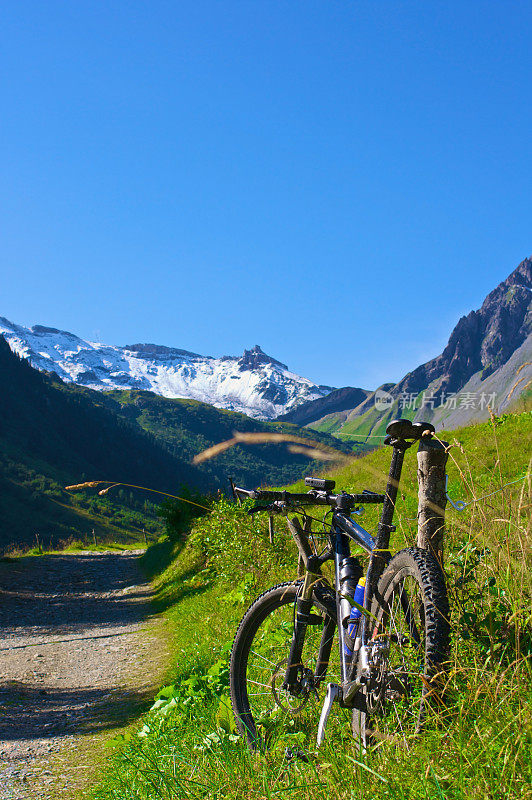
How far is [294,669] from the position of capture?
3.48 metres

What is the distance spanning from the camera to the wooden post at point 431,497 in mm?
3084

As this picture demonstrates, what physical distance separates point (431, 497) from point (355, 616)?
796mm

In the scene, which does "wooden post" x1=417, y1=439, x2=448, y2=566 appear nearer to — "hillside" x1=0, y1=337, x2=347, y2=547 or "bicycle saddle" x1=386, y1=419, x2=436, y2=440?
"bicycle saddle" x1=386, y1=419, x2=436, y2=440

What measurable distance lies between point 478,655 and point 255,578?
305 inches

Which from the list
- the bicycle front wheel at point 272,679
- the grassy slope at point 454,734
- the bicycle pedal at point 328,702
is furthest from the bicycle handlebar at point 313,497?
the bicycle pedal at point 328,702

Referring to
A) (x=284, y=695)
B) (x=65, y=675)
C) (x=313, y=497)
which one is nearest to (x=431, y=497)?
(x=313, y=497)

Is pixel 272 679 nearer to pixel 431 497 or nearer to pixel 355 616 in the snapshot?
Answer: pixel 355 616

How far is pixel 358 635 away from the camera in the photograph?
274 cm

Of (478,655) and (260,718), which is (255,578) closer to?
(260,718)

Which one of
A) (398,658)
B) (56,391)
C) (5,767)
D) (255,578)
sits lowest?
(5,767)

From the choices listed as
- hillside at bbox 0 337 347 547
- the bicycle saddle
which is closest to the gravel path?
the bicycle saddle

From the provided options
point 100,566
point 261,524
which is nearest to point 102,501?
point 100,566

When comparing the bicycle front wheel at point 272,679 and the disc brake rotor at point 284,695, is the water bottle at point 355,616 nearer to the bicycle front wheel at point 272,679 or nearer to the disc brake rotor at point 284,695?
the bicycle front wheel at point 272,679

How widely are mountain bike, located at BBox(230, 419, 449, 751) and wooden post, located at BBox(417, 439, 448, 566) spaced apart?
0.24 meters
